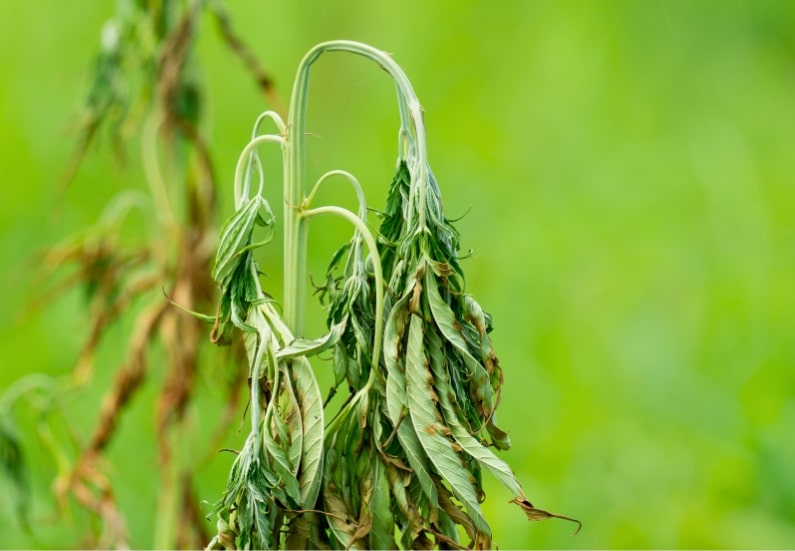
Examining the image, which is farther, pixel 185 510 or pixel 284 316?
pixel 185 510

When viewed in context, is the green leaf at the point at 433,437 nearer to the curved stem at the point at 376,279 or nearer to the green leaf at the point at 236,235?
the curved stem at the point at 376,279

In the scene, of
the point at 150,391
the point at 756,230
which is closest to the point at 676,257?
the point at 756,230

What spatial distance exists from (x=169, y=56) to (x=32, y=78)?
2.17 meters

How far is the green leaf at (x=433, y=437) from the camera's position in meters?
0.82

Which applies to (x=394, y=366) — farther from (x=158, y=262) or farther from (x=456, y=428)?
(x=158, y=262)

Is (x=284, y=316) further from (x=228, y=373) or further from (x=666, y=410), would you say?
(x=666, y=410)

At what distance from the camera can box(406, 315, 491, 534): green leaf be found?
0.82m

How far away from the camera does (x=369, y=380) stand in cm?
86

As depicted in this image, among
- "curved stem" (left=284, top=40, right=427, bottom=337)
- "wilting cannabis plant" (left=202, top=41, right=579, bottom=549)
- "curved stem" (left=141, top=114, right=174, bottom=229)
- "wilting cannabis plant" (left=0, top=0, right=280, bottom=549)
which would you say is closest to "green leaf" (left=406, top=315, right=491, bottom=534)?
"wilting cannabis plant" (left=202, top=41, right=579, bottom=549)

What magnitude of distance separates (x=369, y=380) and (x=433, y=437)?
0.07 m

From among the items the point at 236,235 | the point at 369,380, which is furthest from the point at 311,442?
the point at 236,235

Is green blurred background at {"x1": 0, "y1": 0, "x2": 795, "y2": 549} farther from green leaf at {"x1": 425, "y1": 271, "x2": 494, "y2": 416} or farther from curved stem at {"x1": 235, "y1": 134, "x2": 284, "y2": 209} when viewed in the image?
green leaf at {"x1": 425, "y1": 271, "x2": 494, "y2": 416}

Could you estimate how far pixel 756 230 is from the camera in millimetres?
3293

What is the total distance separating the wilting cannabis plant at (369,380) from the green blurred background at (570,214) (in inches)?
37.2
